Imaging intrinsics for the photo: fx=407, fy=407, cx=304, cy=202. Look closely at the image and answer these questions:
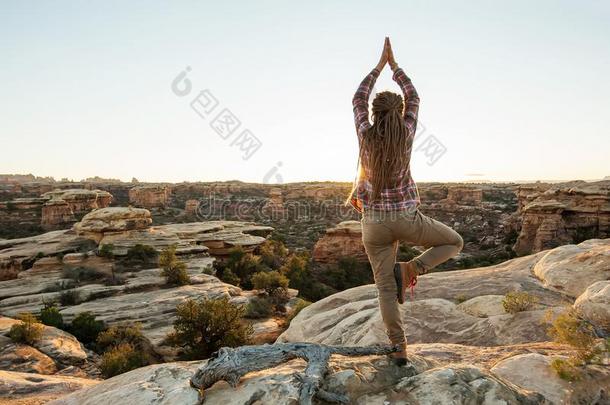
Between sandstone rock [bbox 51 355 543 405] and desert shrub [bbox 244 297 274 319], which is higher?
sandstone rock [bbox 51 355 543 405]

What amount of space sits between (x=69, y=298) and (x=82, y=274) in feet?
11.2

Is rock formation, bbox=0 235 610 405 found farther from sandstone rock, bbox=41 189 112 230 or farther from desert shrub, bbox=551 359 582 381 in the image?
sandstone rock, bbox=41 189 112 230

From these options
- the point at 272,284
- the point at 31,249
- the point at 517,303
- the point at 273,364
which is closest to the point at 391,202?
the point at 273,364

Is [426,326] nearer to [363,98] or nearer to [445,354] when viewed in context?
[445,354]

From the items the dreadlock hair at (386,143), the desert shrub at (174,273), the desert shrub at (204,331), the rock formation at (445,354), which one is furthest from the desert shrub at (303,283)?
the dreadlock hair at (386,143)

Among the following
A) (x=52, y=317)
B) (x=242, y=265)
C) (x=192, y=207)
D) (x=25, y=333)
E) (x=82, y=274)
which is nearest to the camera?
(x=25, y=333)

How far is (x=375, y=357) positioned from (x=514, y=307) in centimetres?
323

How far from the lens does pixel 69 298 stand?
16.8 metres

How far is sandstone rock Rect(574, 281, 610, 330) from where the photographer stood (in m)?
4.17

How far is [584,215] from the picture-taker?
28.0 metres

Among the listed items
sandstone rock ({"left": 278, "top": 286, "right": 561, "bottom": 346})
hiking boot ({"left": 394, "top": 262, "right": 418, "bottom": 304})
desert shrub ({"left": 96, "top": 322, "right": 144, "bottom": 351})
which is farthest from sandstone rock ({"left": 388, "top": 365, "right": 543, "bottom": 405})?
desert shrub ({"left": 96, "top": 322, "right": 144, "bottom": 351})

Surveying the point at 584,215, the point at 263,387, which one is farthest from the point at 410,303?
the point at 584,215

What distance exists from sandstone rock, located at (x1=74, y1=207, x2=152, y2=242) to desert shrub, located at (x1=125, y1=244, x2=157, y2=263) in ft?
9.18

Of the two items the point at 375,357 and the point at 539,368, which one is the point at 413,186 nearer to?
the point at 375,357
